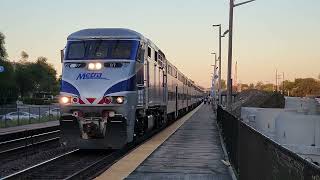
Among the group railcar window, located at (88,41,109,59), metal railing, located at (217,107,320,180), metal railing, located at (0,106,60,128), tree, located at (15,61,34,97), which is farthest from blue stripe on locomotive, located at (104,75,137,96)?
tree, located at (15,61,34,97)

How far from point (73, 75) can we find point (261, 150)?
36.1 feet

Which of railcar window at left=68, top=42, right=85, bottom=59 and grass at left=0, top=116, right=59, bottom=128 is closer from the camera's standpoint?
railcar window at left=68, top=42, right=85, bottom=59

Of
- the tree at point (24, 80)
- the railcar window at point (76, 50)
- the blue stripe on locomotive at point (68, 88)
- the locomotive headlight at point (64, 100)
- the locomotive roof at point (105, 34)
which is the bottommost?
the locomotive headlight at point (64, 100)

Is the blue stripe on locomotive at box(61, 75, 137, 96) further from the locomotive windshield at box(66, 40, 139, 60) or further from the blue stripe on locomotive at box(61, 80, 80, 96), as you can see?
the locomotive windshield at box(66, 40, 139, 60)

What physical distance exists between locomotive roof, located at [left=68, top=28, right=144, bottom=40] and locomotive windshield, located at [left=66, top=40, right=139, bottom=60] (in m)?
0.23

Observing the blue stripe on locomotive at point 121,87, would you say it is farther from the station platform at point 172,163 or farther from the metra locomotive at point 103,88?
the station platform at point 172,163

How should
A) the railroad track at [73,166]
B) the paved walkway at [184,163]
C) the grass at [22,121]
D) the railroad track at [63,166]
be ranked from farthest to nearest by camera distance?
the grass at [22,121] < the railroad track at [63,166] < the railroad track at [73,166] < the paved walkway at [184,163]

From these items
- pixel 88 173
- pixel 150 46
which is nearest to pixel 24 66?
pixel 150 46

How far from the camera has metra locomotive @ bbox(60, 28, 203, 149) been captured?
16797mm

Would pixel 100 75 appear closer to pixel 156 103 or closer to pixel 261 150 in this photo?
pixel 156 103

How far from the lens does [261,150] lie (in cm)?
741

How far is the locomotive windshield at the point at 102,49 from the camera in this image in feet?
59.5

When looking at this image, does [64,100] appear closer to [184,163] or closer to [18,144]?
[184,163]

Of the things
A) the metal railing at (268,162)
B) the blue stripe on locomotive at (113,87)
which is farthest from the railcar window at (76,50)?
the metal railing at (268,162)
